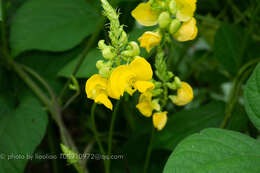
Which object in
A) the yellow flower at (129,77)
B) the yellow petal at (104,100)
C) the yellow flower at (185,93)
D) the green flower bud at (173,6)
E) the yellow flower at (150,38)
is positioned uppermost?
the green flower bud at (173,6)

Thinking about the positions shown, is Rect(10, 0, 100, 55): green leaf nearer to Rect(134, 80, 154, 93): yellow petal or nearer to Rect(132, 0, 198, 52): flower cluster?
Rect(132, 0, 198, 52): flower cluster

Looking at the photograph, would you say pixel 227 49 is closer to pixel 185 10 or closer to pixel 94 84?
pixel 185 10

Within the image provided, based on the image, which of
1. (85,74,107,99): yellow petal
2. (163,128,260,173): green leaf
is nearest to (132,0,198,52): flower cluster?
(85,74,107,99): yellow petal

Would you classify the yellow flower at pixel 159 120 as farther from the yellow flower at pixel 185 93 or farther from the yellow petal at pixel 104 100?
the yellow petal at pixel 104 100

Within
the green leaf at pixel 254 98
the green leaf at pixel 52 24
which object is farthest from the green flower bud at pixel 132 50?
the green leaf at pixel 52 24

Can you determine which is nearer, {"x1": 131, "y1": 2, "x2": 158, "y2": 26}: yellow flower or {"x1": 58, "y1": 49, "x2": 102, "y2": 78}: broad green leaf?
{"x1": 131, "y1": 2, "x2": 158, "y2": 26}: yellow flower

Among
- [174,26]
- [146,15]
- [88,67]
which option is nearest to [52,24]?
[88,67]

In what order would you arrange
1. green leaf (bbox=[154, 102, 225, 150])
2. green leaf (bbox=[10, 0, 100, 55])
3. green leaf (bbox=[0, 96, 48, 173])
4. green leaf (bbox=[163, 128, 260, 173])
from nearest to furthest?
green leaf (bbox=[163, 128, 260, 173]), green leaf (bbox=[0, 96, 48, 173]), green leaf (bbox=[154, 102, 225, 150]), green leaf (bbox=[10, 0, 100, 55])
